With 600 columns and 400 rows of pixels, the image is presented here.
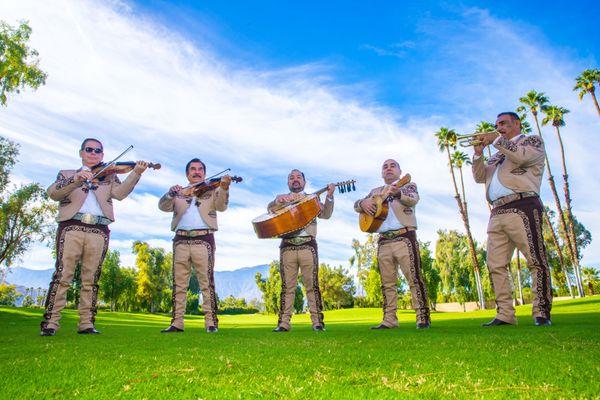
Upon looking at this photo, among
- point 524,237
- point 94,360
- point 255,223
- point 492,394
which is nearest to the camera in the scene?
point 492,394

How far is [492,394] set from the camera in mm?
2449

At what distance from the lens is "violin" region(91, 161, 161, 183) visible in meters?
7.24

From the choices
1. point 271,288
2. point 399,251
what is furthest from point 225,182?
point 271,288


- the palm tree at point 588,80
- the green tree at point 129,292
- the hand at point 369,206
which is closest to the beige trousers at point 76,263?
the hand at point 369,206

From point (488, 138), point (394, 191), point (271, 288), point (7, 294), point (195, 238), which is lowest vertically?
point (271, 288)

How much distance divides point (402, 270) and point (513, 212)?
2.17 metres

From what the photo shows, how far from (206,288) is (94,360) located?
4.24m

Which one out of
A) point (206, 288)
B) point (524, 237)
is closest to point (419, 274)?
point (524, 237)

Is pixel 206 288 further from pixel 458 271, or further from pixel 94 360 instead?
pixel 458 271

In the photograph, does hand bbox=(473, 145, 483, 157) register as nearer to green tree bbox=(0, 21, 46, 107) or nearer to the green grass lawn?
the green grass lawn

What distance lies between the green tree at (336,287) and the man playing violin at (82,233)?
57.0 meters

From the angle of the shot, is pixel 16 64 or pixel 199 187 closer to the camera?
pixel 199 187

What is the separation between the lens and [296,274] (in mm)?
8203

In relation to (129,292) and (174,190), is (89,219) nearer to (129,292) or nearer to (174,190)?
(174,190)
